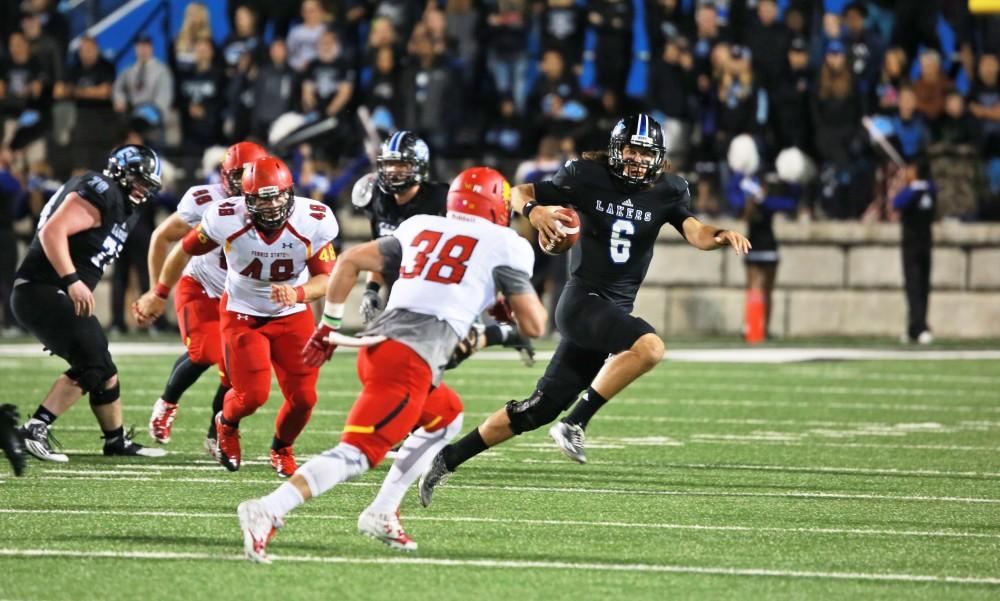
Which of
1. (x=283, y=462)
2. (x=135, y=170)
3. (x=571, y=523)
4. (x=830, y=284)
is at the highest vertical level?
(x=135, y=170)

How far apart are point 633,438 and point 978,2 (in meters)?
3.53

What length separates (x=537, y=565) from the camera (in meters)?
6.21

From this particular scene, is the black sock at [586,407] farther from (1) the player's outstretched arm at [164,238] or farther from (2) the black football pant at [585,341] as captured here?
(1) the player's outstretched arm at [164,238]

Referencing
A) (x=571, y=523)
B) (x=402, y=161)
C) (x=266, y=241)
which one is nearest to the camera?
(x=571, y=523)

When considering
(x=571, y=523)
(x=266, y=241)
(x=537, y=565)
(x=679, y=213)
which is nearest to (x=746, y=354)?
(x=679, y=213)

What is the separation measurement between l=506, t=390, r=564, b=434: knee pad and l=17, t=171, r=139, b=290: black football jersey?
263 centimetres

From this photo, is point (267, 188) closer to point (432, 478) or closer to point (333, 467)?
point (432, 478)

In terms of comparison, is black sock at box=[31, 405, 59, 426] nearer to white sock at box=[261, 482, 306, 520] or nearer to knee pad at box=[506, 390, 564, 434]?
knee pad at box=[506, 390, 564, 434]

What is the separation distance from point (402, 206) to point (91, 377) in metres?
2.17

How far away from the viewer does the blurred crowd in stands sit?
689 inches

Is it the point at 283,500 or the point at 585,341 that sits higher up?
the point at 585,341

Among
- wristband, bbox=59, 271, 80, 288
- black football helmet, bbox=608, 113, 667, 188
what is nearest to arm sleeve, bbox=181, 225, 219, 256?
wristband, bbox=59, 271, 80, 288

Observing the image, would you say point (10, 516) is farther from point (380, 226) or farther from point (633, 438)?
point (633, 438)

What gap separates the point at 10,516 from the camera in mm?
7160
